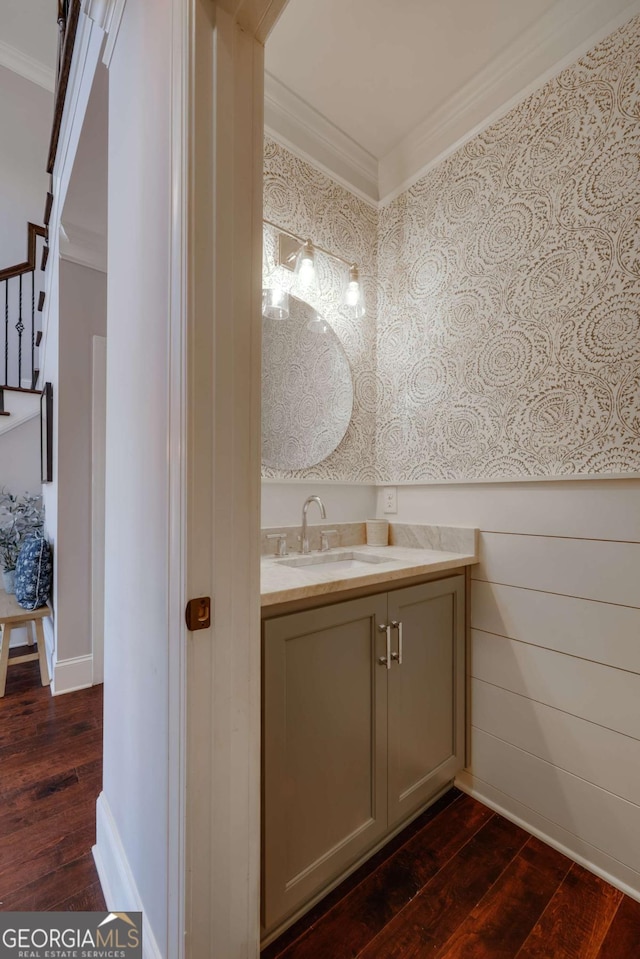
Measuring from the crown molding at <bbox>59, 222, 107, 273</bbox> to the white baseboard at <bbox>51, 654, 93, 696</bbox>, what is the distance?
222 centimetres

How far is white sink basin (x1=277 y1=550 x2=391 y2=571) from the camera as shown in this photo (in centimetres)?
165

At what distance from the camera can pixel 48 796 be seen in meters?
1.59

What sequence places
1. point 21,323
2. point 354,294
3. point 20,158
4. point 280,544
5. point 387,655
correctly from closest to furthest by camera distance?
point 387,655, point 280,544, point 354,294, point 20,158, point 21,323

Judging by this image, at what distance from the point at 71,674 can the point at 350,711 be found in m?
1.97

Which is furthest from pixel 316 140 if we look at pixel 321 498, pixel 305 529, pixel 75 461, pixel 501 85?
pixel 75 461

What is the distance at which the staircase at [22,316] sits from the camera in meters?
3.86

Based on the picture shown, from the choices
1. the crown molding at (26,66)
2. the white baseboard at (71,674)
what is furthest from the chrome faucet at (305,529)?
the crown molding at (26,66)

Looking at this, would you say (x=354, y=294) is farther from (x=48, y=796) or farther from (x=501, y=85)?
(x=48, y=796)

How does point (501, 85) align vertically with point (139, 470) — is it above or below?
above

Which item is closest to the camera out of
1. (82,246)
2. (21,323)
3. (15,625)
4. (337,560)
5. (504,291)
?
(504,291)

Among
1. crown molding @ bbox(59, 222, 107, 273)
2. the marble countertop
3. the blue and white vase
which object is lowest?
the blue and white vase

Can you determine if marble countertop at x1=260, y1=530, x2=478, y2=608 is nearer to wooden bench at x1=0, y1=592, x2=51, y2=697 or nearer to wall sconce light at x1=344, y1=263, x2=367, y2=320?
wall sconce light at x1=344, y1=263, x2=367, y2=320

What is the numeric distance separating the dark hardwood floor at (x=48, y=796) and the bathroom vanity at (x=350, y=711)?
2.03 ft

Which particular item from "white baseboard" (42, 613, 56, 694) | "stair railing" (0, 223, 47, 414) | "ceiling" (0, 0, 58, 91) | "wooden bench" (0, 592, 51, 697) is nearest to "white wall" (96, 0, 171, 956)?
"wooden bench" (0, 592, 51, 697)
